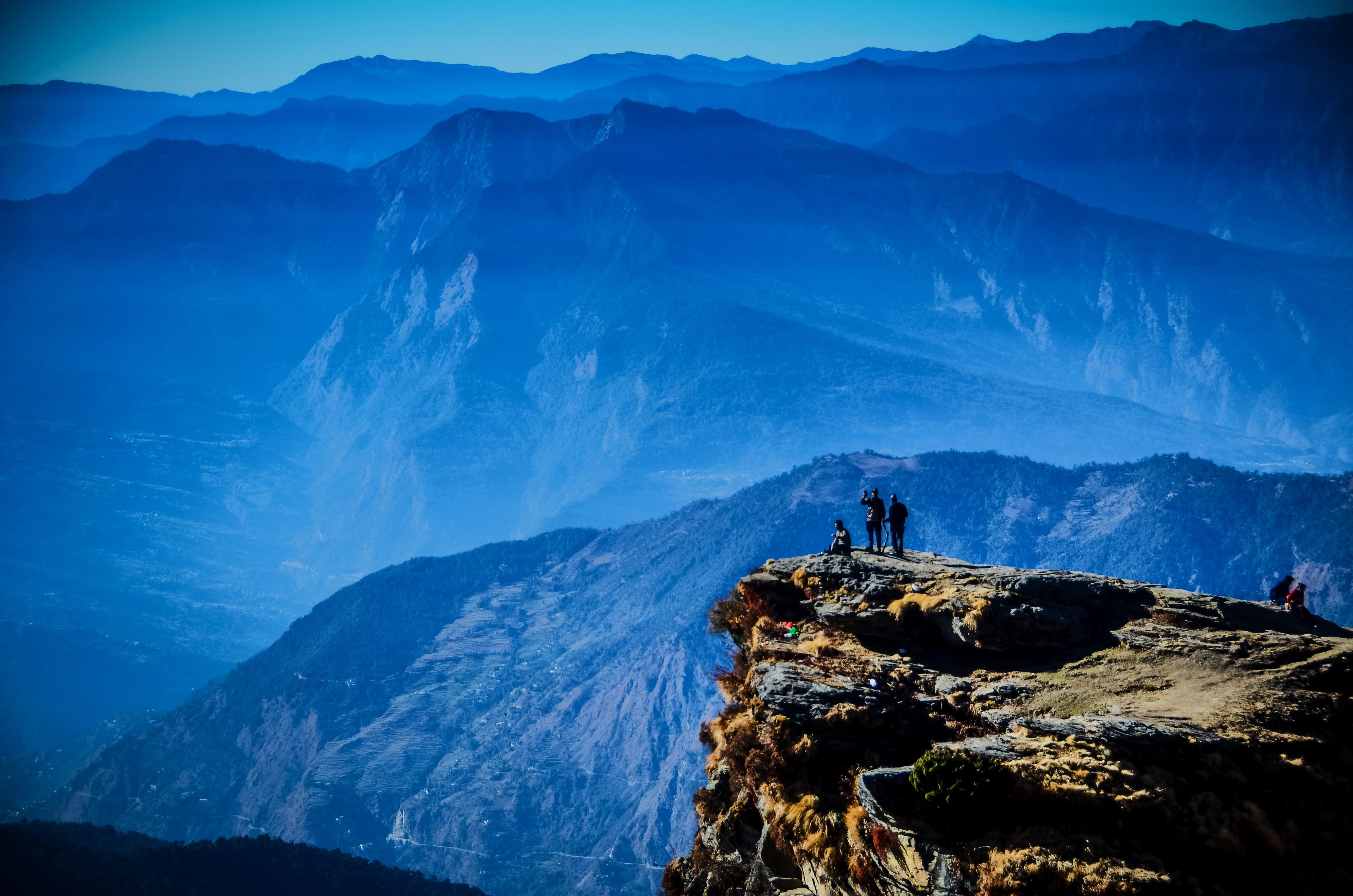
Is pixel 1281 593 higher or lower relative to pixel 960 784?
higher

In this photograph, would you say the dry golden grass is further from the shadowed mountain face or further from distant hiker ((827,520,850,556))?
the shadowed mountain face

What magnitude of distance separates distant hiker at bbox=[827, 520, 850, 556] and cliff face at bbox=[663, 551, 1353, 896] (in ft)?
5.30

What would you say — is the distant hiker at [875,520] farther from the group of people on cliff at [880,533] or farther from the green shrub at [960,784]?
the green shrub at [960,784]

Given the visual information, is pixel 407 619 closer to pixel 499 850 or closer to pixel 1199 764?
pixel 499 850

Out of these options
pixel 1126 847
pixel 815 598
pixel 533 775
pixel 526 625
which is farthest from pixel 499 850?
pixel 1126 847

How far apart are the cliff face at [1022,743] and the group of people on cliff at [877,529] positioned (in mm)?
1762

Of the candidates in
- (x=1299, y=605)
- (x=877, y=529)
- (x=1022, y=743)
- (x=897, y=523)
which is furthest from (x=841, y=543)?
(x=1299, y=605)

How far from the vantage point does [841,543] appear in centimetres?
3728

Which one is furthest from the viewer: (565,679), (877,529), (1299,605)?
(565,679)

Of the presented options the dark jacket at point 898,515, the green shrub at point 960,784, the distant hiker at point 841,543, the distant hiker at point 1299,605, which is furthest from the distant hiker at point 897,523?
the green shrub at point 960,784

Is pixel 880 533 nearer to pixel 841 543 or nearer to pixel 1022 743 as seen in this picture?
pixel 841 543

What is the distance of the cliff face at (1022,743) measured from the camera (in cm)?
Result: 2062

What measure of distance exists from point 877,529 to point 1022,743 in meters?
17.0

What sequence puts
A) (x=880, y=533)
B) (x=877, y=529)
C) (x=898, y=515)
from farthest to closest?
(x=877, y=529)
(x=880, y=533)
(x=898, y=515)
